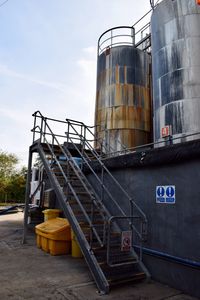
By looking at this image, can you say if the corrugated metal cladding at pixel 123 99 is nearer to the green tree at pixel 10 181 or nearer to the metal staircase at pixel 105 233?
the metal staircase at pixel 105 233

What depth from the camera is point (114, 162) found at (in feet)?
22.1

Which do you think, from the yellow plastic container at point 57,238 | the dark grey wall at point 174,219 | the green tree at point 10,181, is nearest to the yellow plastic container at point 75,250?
the yellow plastic container at point 57,238

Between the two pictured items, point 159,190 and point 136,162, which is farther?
point 136,162

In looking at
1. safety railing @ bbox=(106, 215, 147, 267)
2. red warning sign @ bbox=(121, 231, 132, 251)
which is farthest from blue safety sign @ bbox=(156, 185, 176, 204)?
red warning sign @ bbox=(121, 231, 132, 251)

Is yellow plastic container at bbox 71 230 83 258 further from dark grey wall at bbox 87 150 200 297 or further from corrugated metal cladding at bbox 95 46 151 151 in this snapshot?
corrugated metal cladding at bbox 95 46 151 151

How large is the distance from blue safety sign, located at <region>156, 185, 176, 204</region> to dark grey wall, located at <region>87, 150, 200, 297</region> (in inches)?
3.2

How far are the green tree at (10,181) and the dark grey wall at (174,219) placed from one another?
33.3m

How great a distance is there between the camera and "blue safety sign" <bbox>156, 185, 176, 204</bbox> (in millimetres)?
5191

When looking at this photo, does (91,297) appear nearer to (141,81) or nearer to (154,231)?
(154,231)

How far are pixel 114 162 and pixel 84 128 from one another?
8.23 ft

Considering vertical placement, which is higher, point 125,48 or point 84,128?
point 125,48

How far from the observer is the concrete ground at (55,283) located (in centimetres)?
443

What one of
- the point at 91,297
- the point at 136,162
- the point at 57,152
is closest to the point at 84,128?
the point at 57,152

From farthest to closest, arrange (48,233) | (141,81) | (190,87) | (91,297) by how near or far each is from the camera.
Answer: (141,81)
(190,87)
(48,233)
(91,297)
